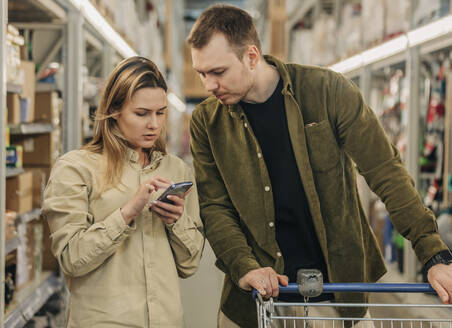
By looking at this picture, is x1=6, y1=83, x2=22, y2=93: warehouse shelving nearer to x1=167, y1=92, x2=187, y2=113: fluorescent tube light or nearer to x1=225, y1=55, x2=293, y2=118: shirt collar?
x1=225, y1=55, x2=293, y2=118: shirt collar

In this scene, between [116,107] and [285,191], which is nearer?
[116,107]

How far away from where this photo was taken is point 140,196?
1.58 meters

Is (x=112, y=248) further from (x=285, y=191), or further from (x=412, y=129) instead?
(x=412, y=129)

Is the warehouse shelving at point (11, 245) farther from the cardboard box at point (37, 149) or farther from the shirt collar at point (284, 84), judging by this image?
the shirt collar at point (284, 84)

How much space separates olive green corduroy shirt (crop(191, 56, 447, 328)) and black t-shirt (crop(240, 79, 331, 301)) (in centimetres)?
4

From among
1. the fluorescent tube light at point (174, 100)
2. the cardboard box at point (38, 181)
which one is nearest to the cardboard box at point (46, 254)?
the cardboard box at point (38, 181)

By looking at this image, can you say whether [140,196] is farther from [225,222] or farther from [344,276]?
[344,276]

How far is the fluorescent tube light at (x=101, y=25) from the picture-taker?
3351 millimetres

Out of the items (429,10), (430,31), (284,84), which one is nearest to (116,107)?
(284,84)

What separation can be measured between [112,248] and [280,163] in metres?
0.69

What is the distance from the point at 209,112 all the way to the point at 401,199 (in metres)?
0.75

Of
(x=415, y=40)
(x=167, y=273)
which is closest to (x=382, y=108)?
(x=415, y=40)

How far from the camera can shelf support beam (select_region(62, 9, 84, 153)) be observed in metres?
3.55

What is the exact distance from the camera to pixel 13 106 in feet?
10.2
